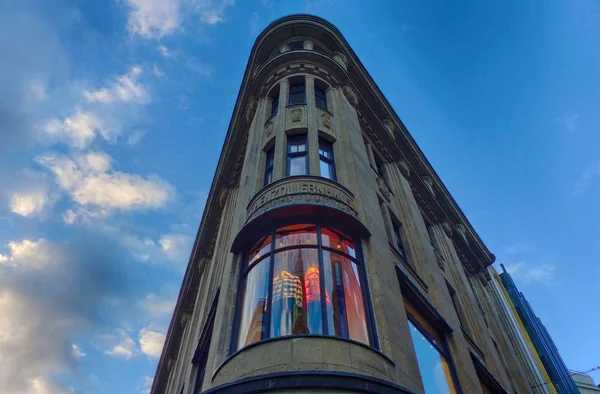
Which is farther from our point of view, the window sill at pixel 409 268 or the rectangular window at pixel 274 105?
the rectangular window at pixel 274 105

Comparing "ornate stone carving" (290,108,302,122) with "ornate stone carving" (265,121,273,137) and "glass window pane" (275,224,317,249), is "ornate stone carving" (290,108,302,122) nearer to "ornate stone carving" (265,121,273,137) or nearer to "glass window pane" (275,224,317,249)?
"ornate stone carving" (265,121,273,137)

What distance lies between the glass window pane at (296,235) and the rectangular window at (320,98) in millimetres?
8556

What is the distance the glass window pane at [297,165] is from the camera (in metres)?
15.1

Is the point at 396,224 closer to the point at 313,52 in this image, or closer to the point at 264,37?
the point at 313,52

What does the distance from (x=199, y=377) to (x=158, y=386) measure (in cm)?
1877

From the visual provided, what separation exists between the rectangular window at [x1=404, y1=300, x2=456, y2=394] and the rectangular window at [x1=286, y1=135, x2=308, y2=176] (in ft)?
19.3

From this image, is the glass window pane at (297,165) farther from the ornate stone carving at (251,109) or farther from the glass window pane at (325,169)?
the ornate stone carving at (251,109)

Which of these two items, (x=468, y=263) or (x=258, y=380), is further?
(x=468, y=263)

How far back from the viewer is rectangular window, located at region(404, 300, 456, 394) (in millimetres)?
12559

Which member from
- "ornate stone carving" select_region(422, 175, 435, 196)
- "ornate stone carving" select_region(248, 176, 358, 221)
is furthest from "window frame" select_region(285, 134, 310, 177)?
"ornate stone carving" select_region(422, 175, 435, 196)

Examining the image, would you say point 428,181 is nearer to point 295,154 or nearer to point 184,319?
point 295,154

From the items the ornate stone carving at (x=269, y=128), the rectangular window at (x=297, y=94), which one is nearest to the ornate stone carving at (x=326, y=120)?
the rectangular window at (x=297, y=94)

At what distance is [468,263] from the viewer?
32.4 metres

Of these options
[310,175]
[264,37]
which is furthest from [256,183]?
[264,37]
